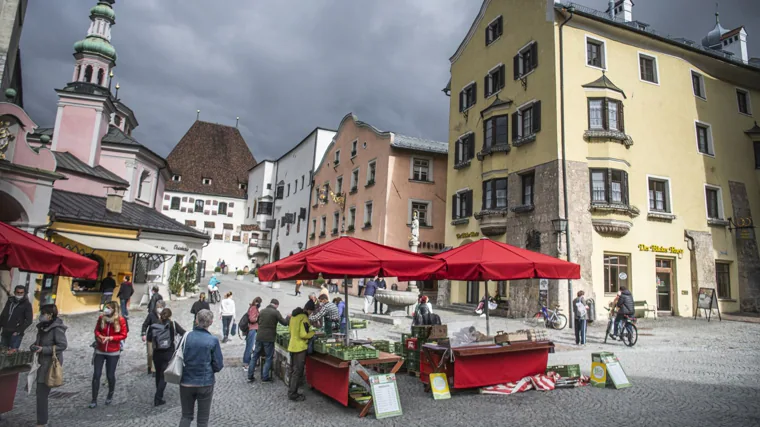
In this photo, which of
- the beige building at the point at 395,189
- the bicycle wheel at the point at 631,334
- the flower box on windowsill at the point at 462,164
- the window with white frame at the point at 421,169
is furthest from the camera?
the window with white frame at the point at 421,169

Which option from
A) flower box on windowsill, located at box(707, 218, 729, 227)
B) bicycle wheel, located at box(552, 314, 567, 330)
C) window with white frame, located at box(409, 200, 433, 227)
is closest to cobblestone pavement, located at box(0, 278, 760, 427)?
bicycle wheel, located at box(552, 314, 567, 330)

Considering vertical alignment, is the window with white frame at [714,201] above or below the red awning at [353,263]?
above

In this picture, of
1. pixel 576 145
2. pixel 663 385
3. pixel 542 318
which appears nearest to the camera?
pixel 663 385

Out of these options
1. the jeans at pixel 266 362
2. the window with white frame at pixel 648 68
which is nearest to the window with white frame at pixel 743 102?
the window with white frame at pixel 648 68

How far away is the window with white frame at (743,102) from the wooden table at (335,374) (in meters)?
28.5

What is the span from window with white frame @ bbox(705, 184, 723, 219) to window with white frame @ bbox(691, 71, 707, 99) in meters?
5.06

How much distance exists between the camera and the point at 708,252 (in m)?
22.7

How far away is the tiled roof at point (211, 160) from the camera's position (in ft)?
216

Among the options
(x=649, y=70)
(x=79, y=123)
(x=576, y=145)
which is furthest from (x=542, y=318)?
(x=79, y=123)

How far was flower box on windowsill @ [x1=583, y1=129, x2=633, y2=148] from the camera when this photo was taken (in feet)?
68.8

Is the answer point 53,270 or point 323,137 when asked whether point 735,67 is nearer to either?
point 53,270

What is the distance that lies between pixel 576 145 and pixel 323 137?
3231 cm

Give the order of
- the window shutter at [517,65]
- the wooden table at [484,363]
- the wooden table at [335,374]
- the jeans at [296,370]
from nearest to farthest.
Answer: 1. the wooden table at [335,374]
2. the jeans at [296,370]
3. the wooden table at [484,363]
4. the window shutter at [517,65]

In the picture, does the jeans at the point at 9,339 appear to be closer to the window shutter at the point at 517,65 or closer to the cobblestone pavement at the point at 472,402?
the cobblestone pavement at the point at 472,402
